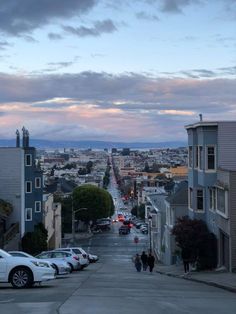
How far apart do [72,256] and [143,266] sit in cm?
954

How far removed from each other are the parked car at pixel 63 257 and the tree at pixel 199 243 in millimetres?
6735

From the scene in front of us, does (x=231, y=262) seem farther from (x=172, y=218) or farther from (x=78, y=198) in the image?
(x=78, y=198)

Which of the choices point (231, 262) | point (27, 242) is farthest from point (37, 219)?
point (231, 262)

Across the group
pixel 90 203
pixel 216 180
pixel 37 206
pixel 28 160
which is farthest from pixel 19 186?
→ pixel 90 203

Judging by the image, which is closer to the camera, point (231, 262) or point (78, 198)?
point (231, 262)

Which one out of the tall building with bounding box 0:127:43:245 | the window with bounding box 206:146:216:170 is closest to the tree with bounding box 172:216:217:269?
the window with bounding box 206:146:216:170

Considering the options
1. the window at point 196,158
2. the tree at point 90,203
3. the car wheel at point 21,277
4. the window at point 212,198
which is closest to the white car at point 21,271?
the car wheel at point 21,277

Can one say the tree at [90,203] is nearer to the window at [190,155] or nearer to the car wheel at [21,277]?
the window at [190,155]

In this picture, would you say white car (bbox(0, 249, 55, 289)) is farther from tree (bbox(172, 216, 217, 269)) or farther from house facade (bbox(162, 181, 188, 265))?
house facade (bbox(162, 181, 188, 265))

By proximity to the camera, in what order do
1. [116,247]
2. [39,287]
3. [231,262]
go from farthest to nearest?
[116,247], [231,262], [39,287]

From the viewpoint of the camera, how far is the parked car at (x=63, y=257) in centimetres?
3431

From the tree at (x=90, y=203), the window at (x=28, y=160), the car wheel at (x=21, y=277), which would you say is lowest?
the tree at (x=90, y=203)

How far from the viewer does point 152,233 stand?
86000 mm

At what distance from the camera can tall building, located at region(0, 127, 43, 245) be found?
62.9 meters
